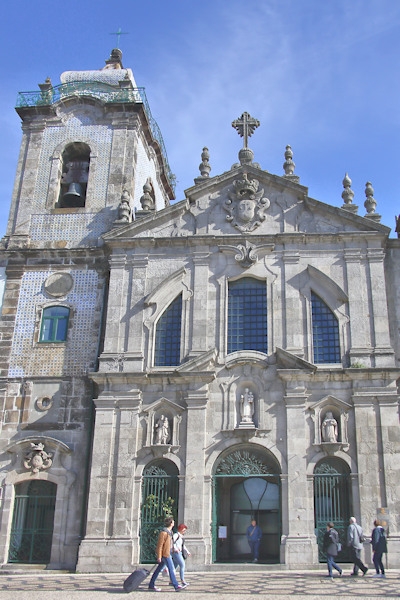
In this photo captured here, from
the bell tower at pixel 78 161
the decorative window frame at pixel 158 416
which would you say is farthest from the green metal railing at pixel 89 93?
the decorative window frame at pixel 158 416

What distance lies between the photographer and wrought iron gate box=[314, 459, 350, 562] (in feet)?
59.4

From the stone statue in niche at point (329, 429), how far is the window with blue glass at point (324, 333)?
176cm

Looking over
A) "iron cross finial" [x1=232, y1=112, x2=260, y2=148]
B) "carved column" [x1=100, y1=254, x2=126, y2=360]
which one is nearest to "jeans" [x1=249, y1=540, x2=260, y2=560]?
"carved column" [x1=100, y1=254, x2=126, y2=360]

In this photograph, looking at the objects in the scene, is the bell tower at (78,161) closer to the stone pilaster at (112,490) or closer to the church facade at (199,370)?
the church facade at (199,370)

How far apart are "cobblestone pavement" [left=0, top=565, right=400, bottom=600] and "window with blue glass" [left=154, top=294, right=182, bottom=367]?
19.2ft

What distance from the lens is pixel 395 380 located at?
62.5 ft

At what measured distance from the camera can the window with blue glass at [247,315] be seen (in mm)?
20297

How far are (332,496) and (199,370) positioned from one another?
471 cm

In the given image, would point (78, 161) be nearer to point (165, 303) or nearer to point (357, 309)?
point (165, 303)

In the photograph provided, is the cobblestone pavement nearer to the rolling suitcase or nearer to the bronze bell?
the rolling suitcase

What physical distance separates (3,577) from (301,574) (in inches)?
278

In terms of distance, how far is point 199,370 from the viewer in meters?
19.5

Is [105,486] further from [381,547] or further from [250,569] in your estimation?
[381,547]

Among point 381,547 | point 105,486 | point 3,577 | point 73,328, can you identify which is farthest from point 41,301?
point 381,547
